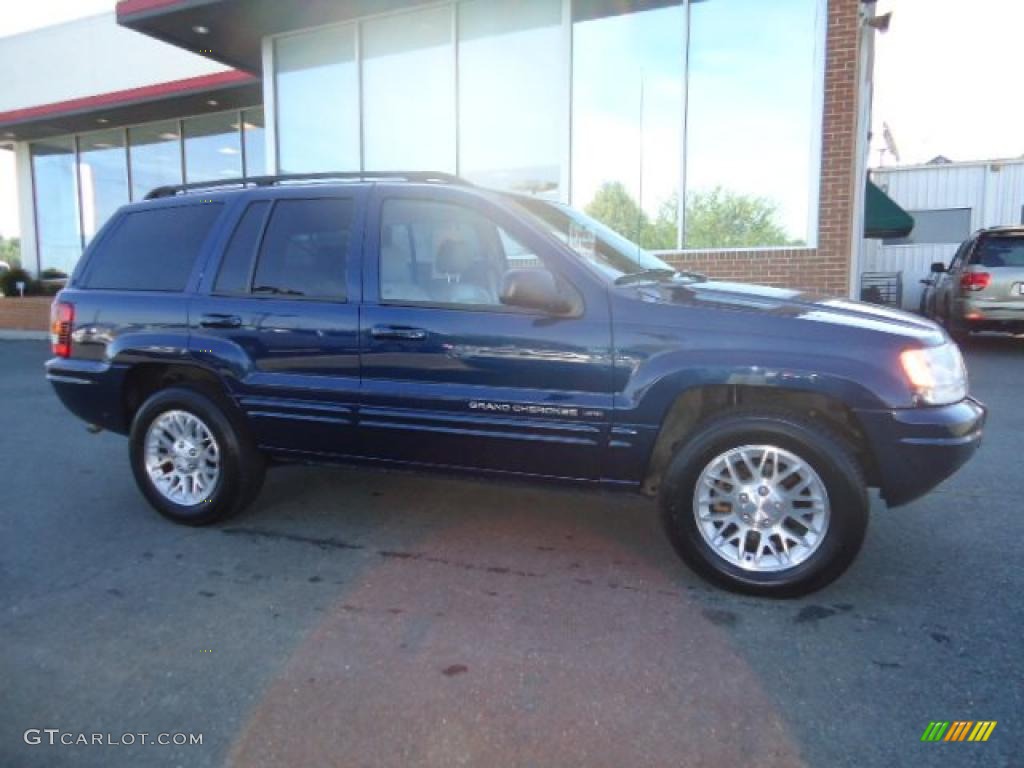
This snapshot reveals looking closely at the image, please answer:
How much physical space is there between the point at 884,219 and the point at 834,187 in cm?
415

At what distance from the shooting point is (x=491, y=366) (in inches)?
143

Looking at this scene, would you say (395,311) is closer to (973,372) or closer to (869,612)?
(869,612)

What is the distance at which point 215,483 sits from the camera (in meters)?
4.32

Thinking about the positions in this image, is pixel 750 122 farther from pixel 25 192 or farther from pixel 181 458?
pixel 25 192

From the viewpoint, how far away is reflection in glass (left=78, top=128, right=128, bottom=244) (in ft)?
60.0

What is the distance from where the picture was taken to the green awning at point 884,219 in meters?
12.4

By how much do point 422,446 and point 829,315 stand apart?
1999 mm

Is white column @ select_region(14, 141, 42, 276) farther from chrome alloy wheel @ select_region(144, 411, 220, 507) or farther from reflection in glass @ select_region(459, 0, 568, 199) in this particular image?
chrome alloy wheel @ select_region(144, 411, 220, 507)

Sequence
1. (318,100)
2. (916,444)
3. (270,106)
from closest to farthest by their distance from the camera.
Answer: (916,444) → (318,100) → (270,106)

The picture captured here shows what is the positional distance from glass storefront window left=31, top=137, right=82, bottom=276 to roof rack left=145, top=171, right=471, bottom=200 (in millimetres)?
16386

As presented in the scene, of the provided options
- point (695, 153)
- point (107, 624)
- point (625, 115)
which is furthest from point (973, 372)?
point (107, 624)

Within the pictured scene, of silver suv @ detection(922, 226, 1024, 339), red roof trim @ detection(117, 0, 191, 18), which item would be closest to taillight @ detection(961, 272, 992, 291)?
silver suv @ detection(922, 226, 1024, 339)

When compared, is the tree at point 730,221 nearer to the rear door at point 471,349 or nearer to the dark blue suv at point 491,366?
the dark blue suv at point 491,366

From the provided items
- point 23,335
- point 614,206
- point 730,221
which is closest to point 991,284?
point 730,221
